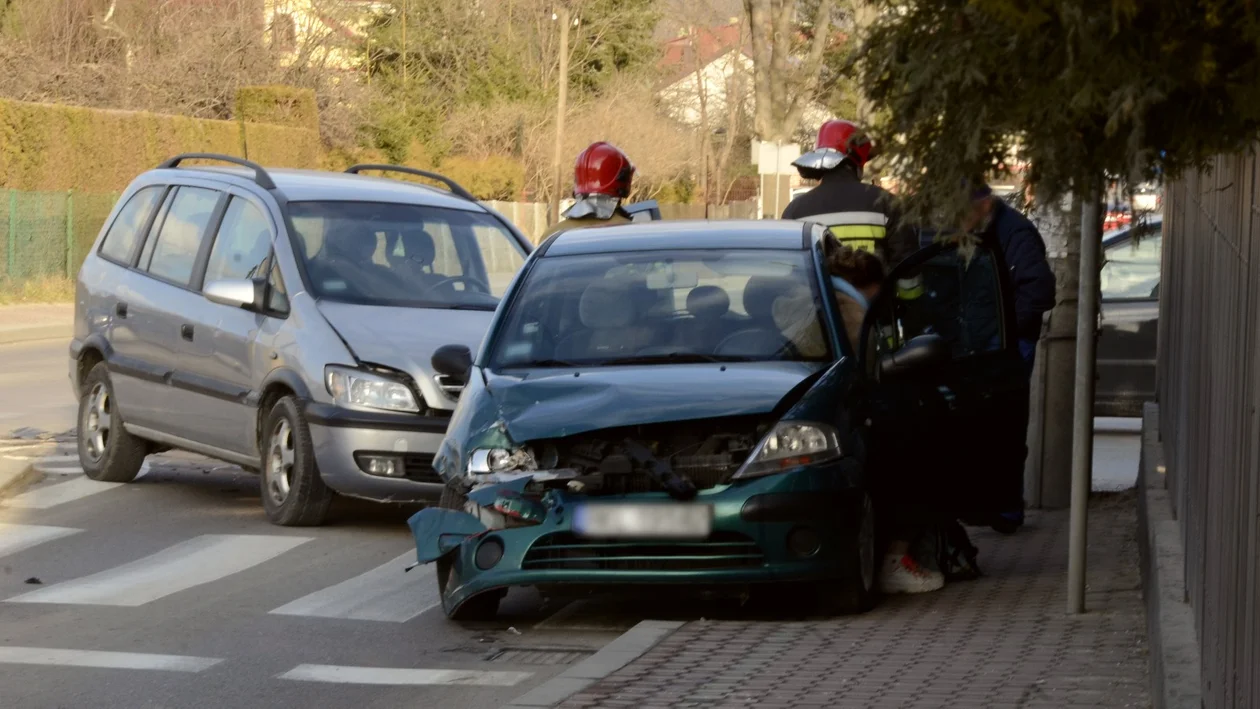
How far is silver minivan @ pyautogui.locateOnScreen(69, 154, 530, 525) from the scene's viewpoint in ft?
31.3

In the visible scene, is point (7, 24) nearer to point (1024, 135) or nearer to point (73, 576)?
point (73, 576)

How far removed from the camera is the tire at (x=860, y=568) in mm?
7250

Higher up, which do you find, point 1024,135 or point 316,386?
point 1024,135

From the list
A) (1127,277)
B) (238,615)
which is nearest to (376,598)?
(238,615)

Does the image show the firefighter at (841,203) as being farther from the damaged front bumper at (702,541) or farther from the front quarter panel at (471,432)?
the damaged front bumper at (702,541)

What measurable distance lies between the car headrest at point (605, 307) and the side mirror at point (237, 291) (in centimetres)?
264

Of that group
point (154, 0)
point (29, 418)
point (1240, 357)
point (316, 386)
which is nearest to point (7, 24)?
point (154, 0)

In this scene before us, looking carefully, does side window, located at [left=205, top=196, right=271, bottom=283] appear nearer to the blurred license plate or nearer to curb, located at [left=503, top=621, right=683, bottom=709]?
the blurred license plate

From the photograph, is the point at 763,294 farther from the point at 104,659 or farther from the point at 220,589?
the point at 104,659

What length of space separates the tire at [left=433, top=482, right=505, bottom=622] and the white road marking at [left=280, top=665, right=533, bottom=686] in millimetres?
719

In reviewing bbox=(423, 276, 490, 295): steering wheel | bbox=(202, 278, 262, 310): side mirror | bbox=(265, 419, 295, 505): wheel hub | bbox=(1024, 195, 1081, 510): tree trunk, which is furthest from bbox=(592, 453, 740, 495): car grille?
bbox=(1024, 195, 1081, 510): tree trunk

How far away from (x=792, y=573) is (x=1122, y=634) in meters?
1.20

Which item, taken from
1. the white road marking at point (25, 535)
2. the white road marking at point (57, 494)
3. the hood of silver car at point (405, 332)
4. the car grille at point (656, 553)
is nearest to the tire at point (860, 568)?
the car grille at point (656, 553)

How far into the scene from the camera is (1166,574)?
20.4 feet
